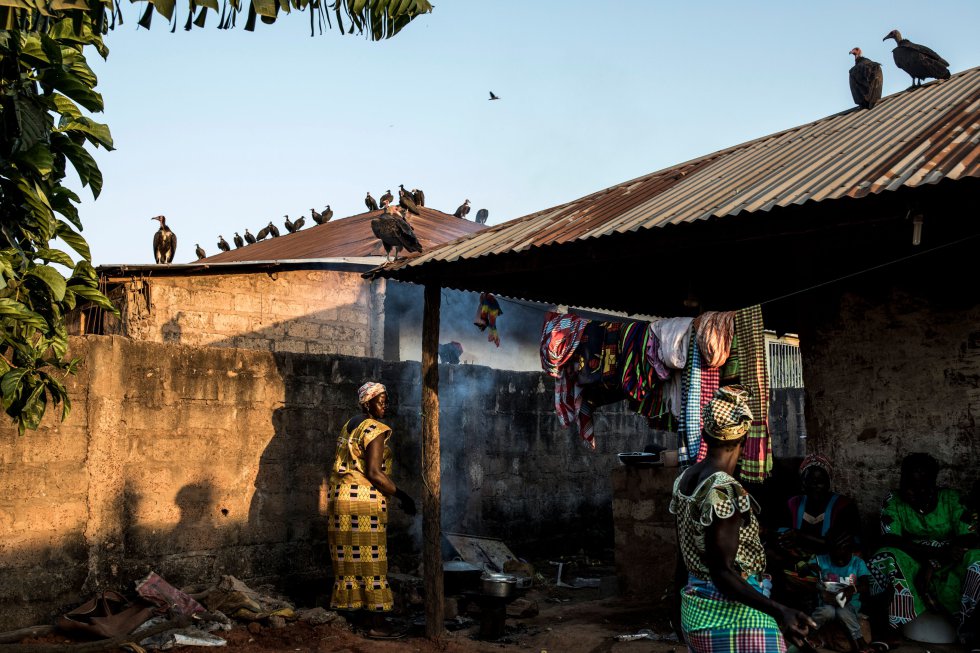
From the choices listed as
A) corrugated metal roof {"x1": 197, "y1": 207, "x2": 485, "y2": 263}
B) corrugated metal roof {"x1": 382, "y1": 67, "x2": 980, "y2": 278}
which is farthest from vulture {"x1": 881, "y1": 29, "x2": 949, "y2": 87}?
corrugated metal roof {"x1": 197, "y1": 207, "x2": 485, "y2": 263}

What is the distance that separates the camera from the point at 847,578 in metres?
6.39

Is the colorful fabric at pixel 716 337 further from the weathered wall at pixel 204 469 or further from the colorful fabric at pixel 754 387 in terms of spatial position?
the weathered wall at pixel 204 469

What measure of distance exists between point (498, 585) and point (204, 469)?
2.66 m

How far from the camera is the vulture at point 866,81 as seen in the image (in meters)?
8.05

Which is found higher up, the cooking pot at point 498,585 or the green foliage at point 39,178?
the green foliage at point 39,178

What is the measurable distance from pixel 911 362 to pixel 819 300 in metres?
0.94

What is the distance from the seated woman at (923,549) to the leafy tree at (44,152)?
201 inches

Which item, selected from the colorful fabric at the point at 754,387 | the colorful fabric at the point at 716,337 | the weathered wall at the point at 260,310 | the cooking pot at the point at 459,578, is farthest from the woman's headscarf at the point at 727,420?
the weathered wall at the point at 260,310

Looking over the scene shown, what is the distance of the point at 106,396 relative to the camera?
23.1 ft

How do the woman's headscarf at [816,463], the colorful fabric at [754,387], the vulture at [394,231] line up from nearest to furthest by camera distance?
1. the colorful fabric at [754,387]
2. the woman's headscarf at [816,463]
3. the vulture at [394,231]

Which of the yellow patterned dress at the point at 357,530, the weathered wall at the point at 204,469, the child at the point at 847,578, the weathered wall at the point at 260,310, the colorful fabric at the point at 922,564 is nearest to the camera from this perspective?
the child at the point at 847,578

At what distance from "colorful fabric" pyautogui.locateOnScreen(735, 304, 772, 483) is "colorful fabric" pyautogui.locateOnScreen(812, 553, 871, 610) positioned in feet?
3.53

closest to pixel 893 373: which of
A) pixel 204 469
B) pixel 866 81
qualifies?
pixel 866 81

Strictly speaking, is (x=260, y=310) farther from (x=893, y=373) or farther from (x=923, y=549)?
(x=923, y=549)
